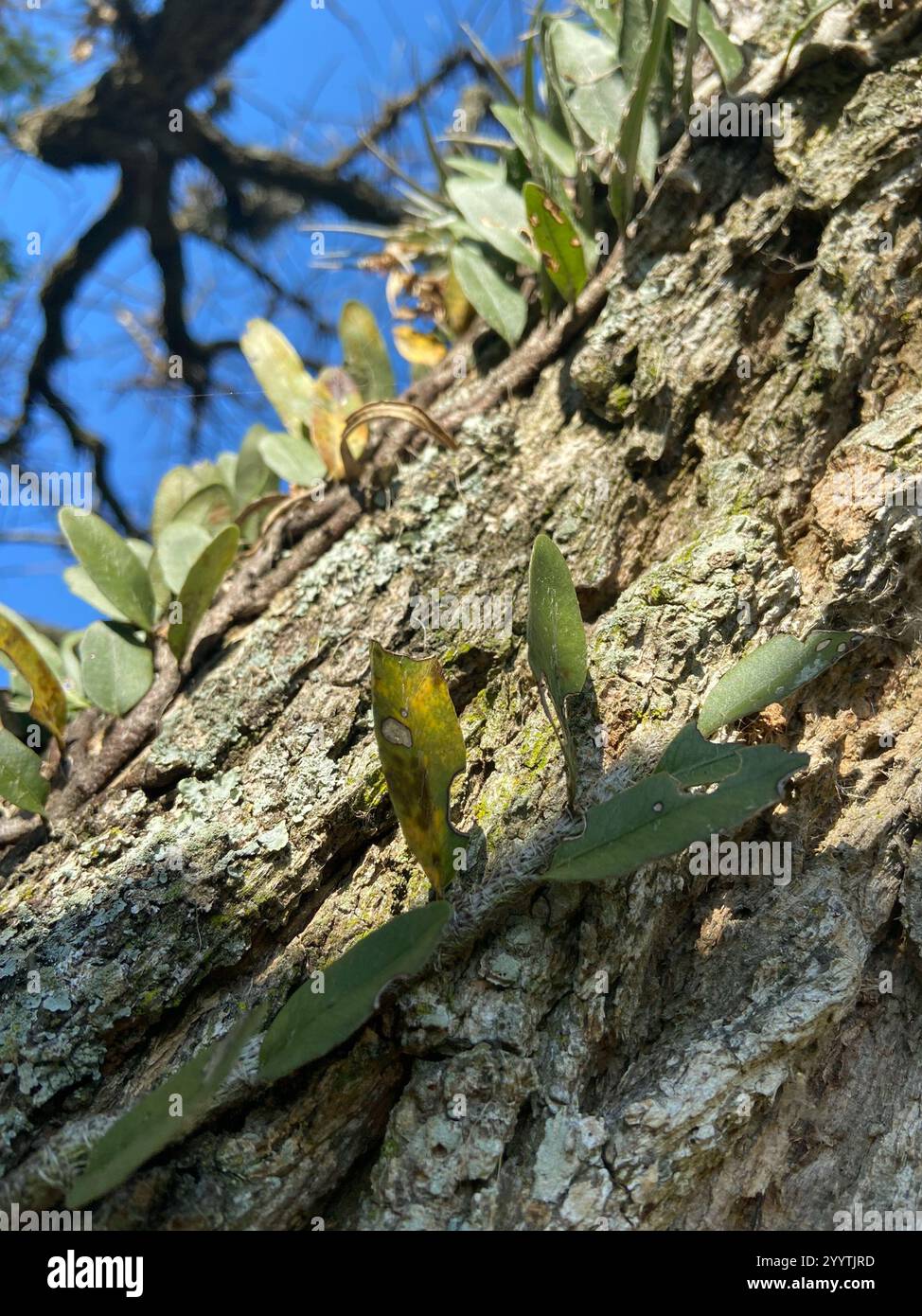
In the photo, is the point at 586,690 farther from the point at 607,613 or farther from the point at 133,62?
the point at 133,62

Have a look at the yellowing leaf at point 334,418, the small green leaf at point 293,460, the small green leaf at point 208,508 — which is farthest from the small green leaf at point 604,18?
the small green leaf at point 208,508

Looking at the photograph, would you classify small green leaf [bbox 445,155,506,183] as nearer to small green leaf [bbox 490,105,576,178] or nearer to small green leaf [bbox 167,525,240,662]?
small green leaf [bbox 490,105,576,178]

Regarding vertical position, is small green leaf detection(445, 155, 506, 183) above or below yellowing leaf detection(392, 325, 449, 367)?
above

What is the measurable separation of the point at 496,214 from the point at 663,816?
137 cm

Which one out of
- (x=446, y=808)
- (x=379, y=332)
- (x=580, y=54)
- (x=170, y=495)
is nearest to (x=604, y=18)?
(x=580, y=54)

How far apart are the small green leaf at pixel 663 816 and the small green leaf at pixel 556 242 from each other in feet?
3.32

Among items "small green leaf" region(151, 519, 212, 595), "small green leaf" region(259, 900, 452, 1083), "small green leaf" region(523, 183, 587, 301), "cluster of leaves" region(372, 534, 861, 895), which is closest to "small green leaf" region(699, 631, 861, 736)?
"cluster of leaves" region(372, 534, 861, 895)

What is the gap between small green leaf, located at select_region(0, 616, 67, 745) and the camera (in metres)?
1.54

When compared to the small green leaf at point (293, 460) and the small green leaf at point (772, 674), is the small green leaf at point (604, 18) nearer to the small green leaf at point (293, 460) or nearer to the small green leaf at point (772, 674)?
the small green leaf at point (293, 460)

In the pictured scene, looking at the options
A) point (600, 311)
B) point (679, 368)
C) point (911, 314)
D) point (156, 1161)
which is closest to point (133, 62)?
point (600, 311)

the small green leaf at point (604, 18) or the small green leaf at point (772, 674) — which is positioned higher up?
the small green leaf at point (604, 18)

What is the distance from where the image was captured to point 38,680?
62.3 inches

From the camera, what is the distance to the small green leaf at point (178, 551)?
1.75 meters

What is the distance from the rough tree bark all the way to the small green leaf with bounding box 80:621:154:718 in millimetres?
103
